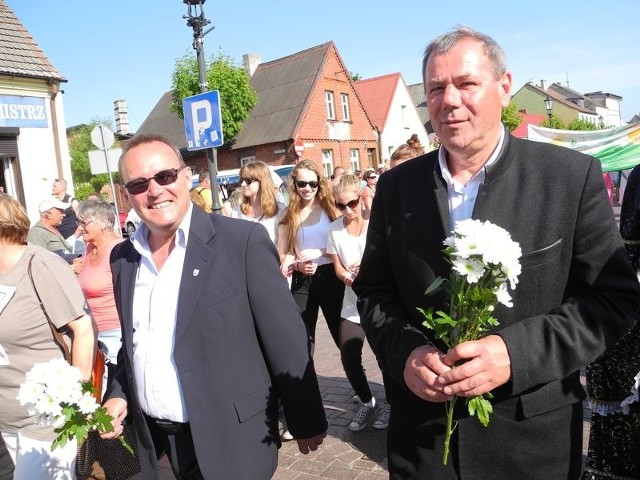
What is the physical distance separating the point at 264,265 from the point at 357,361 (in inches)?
95.0

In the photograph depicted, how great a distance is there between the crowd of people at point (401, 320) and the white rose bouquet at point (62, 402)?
222 millimetres

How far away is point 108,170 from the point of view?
35.1 feet

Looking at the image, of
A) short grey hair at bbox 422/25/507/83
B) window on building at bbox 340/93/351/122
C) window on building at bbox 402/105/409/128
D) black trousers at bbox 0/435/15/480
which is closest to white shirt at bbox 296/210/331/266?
black trousers at bbox 0/435/15/480

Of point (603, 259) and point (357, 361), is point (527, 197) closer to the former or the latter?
point (603, 259)

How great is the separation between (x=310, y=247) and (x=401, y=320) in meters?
3.11

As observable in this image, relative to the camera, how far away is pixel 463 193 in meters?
1.98

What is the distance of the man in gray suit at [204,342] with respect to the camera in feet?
7.66

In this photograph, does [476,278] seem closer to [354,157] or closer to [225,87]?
[225,87]

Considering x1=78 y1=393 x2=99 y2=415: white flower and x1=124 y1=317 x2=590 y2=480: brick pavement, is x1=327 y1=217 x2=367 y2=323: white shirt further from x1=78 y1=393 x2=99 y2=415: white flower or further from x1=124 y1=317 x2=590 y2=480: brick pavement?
x1=78 y1=393 x2=99 y2=415: white flower

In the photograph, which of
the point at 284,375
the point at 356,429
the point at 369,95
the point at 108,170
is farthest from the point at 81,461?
the point at 369,95

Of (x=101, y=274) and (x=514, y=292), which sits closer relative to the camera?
(x=514, y=292)

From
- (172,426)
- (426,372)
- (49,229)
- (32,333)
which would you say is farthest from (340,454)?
(49,229)

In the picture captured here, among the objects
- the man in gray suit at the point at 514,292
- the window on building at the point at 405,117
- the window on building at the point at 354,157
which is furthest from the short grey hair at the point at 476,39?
the window on building at the point at 405,117

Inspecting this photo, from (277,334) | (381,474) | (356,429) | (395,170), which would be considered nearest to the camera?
(395,170)
